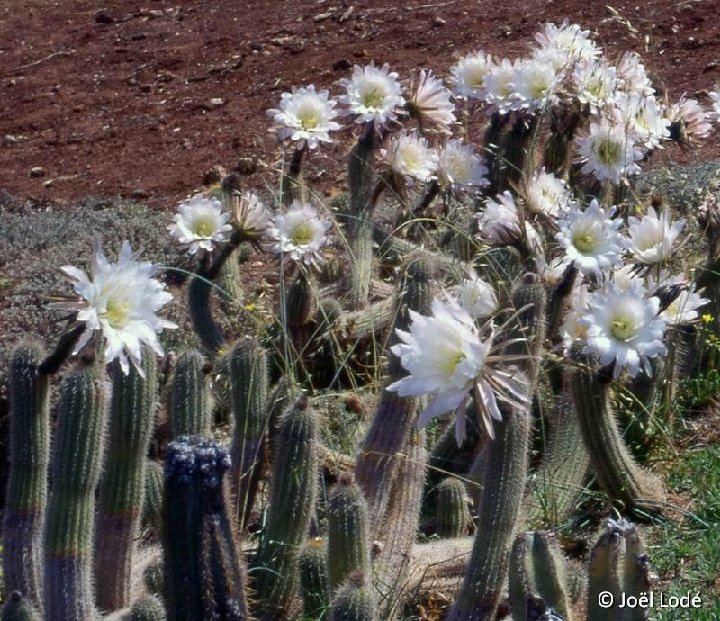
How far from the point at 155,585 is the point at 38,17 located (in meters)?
8.21

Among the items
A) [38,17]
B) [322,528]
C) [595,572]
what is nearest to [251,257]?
[322,528]

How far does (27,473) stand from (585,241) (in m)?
1.86

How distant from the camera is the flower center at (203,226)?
181 inches

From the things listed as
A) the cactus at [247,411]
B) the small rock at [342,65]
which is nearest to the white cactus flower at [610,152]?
the cactus at [247,411]

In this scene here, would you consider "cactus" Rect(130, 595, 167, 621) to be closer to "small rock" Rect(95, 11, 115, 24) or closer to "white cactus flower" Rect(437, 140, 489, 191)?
"white cactus flower" Rect(437, 140, 489, 191)

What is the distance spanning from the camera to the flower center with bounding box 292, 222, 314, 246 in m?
4.59

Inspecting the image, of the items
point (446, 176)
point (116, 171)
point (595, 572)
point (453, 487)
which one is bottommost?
point (595, 572)

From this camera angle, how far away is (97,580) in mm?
3326

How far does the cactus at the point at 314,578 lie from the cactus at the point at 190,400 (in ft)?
1.82

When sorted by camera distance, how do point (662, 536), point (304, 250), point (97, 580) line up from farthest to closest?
1. point (304, 250)
2. point (662, 536)
3. point (97, 580)

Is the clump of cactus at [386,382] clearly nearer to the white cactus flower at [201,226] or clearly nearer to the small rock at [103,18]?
the white cactus flower at [201,226]

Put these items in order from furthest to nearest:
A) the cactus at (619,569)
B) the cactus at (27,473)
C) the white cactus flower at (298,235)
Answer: the white cactus flower at (298,235) < the cactus at (27,473) < the cactus at (619,569)

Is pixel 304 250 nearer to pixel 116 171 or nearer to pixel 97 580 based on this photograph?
pixel 97 580

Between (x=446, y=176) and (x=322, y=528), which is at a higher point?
(x=446, y=176)
